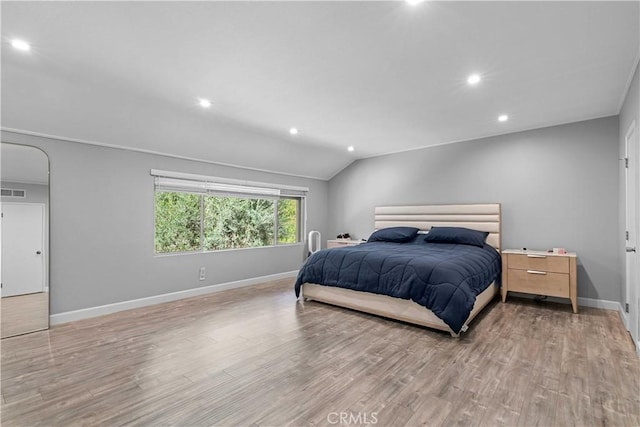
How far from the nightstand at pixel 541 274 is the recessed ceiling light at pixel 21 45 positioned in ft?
17.6

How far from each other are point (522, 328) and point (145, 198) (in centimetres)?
484

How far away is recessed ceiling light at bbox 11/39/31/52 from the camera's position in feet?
7.27

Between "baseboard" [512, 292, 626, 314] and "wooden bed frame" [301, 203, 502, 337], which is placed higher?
"wooden bed frame" [301, 203, 502, 337]

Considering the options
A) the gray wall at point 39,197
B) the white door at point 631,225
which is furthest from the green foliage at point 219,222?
the white door at point 631,225

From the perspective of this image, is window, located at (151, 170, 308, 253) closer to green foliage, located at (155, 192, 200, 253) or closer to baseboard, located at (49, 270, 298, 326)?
green foliage, located at (155, 192, 200, 253)

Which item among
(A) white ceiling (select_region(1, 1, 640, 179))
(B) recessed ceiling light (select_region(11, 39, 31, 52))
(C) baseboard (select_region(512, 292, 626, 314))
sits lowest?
(C) baseboard (select_region(512, 292, 626, 314))

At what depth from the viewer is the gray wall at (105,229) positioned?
350 centimetres

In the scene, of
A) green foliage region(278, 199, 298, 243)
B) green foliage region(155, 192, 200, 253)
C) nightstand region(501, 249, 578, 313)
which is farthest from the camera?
green foliage region(278, 199, 298, 243)

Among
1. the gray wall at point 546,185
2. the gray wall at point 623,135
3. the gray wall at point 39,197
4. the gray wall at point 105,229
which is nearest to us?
the gray wall at point 623,135

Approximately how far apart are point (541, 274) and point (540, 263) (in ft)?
0.46

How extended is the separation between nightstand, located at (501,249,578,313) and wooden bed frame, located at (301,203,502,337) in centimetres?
28

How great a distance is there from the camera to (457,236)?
464 centimetres

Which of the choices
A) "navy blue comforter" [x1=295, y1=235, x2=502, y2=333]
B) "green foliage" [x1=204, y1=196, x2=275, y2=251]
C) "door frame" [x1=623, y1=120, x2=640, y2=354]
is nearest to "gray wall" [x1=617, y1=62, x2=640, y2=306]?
"door frame" [x1=623, y1=120, x2=640, y2=354]

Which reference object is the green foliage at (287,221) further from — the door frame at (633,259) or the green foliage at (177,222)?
the door frame at (633,259)
